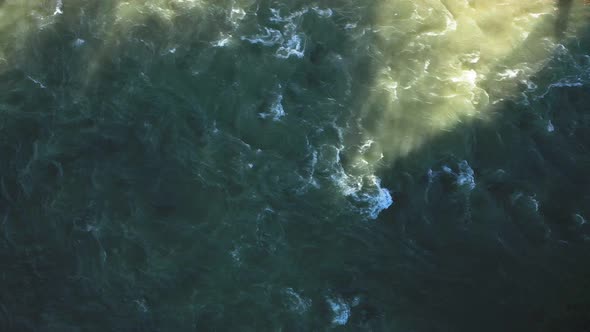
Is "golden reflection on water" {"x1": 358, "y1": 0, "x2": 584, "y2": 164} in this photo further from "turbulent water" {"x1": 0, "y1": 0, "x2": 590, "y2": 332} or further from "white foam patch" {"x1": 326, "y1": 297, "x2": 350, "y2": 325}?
"white foam patch" {"x1": 326, "y1": 297, "x2": 350, "y2": 325}

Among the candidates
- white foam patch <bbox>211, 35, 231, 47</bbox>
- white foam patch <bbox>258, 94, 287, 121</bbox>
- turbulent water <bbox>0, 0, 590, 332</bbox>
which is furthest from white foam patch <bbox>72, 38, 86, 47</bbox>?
white foam patch <bbox>258, 94, 287, 121</bbox>

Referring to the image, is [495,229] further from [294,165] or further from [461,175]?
[294,165]

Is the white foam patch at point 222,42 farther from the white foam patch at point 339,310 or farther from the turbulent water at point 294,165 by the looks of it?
the white foam patch at point 339,310

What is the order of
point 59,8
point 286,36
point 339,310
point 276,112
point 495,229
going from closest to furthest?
point 339,310, point 495,229, point 276,112, point 286,36, point 59,8

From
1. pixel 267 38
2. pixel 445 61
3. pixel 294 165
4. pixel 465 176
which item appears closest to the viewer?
pixel 465 176

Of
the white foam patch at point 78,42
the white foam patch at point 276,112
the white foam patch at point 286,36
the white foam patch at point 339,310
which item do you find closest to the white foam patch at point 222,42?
the white foam patch at point 286,36

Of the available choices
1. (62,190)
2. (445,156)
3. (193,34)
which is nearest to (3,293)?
(62,190)

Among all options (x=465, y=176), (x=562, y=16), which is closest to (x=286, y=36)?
(x=465, y=176)
